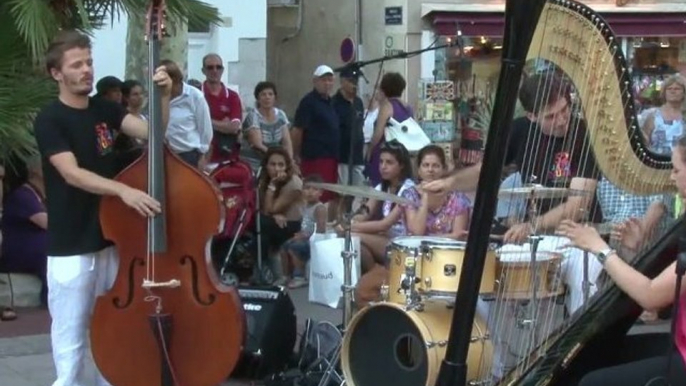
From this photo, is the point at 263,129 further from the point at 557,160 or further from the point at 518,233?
the point at 557,160

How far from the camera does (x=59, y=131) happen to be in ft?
17.1

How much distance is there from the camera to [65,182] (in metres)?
5.27

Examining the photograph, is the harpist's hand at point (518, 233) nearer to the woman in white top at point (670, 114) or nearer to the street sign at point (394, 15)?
the woman in white top at point (670, 114)

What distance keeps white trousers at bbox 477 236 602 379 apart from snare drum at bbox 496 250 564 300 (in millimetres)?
35

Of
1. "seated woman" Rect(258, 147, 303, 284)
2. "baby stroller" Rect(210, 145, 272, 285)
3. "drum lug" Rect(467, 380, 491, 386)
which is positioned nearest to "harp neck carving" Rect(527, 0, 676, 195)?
"drum lug" Rect(467, 380, 491, 386)

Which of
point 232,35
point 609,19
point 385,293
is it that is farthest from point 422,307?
point 609,19

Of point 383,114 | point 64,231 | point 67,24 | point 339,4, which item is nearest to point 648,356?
point 64,231

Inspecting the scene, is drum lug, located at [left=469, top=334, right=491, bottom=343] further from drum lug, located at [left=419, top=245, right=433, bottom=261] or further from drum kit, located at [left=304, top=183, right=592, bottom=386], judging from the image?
drum lug, located at [left=419, top=245, right=433, bottom=261]

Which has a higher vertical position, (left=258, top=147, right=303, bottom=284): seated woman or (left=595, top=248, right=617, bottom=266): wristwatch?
(left=595, top=248, right=617, bottom=266): wristwatch

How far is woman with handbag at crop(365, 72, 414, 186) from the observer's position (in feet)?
36.2

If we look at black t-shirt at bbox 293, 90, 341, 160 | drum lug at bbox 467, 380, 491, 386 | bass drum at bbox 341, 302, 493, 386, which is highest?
black t-shirt at bbox 293, 90, 341, 160

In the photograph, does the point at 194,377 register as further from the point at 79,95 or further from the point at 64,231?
the point at 79,95

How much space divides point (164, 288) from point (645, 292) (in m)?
2.04

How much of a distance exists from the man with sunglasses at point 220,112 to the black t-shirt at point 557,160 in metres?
5.06
